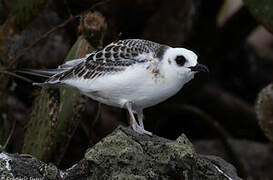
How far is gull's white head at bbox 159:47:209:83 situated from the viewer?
13.4ft

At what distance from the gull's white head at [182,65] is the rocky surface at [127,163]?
19.5 inches

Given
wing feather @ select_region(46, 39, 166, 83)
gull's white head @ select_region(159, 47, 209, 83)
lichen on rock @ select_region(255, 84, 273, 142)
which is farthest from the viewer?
lichen on rock @ select_region(255, 84, 273, 142)

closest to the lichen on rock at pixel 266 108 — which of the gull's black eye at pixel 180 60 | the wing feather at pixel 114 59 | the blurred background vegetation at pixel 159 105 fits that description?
the blurred background vegetation at pixel 159 105

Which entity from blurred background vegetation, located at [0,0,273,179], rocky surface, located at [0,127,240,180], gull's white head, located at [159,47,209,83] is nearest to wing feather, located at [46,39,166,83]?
gull's white head, located at [159,47,209,83]

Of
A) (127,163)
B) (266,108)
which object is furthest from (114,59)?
(266,108)

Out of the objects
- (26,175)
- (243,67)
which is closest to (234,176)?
(26,175)

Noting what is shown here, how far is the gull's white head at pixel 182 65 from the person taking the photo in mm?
4094

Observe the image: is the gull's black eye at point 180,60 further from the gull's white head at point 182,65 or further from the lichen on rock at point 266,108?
the lichen on rock at point 266,108

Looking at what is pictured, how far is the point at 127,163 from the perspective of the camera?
12.3 feet

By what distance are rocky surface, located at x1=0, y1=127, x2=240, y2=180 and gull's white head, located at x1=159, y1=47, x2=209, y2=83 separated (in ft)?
1.62

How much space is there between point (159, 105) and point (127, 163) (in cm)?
476

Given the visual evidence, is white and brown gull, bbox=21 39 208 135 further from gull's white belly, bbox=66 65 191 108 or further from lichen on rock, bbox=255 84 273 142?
lichen on rock, bbox=255 84 273 142

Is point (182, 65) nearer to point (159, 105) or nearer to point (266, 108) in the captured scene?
point (266, 108)

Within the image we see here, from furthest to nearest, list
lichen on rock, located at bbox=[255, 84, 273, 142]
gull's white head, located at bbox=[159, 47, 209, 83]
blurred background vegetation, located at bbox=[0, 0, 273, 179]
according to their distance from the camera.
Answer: lichen on rock, located at bbox=[255, 84, 273, 142] < blurred background vegetation, located at bbox=[0, 0, 273, 179] < gull's white head, located at bbox=[159, 47, 209, 83]
